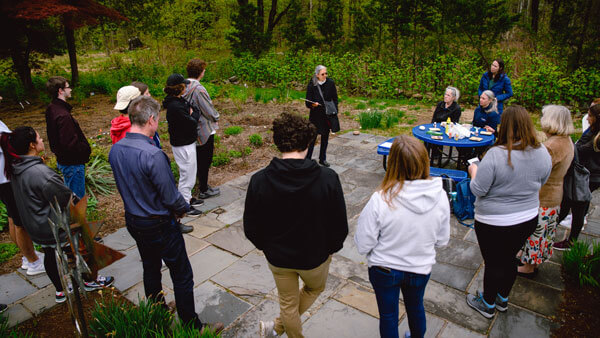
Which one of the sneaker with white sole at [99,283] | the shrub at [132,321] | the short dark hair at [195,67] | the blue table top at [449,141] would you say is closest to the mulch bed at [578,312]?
the blue table top at [449,141]

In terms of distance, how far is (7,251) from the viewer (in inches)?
157

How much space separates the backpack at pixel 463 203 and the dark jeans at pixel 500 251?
5.32 feet

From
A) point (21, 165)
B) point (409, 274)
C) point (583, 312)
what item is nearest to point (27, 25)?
point (21, 165)

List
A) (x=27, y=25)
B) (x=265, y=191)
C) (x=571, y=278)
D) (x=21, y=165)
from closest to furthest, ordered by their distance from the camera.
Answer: (x=265, y=191) < (x=21, y=165) < (x=571, y=278) < (x=27, y=25)

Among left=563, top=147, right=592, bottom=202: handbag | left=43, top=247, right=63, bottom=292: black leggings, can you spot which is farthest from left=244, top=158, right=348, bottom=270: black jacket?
left=563, top=147, right=592, bottom=202: handbag

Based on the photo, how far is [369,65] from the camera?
477 inches

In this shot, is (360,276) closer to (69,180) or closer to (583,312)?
(583,312)

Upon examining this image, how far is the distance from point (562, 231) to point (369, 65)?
8.97 meters

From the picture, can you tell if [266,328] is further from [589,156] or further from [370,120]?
[370,120]

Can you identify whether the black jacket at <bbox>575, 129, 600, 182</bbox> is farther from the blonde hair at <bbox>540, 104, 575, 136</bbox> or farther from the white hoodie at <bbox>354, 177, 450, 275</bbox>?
the white hoodie at <bbox>354, 177, 450, 275</bbox>

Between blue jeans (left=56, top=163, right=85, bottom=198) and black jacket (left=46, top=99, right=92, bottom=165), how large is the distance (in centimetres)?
9

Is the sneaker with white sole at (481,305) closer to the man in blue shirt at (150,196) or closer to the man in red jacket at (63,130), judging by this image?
the man in blue shirt at (150,196)

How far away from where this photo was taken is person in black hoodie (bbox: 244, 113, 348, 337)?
6.37ft

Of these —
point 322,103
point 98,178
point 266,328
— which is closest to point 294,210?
point 266,328
